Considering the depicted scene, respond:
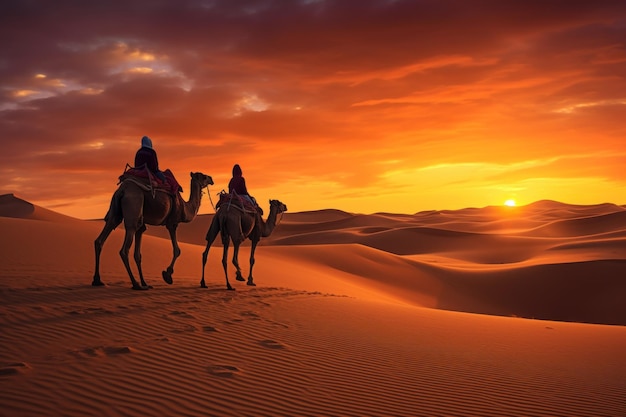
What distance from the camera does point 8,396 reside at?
535cm

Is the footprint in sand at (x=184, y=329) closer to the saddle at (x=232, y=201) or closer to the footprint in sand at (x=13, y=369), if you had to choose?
the footprint in sand at (x=13, y=369)

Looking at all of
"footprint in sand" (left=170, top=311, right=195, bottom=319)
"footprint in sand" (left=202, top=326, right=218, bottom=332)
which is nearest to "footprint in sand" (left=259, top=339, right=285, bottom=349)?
"footprint in sand" (left=202, top=326, right=218, bottom=332)

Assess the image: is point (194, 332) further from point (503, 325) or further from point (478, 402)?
point (503, 325)

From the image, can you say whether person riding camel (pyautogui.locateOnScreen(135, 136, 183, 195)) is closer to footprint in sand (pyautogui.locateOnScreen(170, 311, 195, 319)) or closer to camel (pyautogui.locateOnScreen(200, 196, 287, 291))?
camel (pyautogui.locateOnScreen(200, 196, 287, 291))

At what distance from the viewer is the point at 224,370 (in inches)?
264

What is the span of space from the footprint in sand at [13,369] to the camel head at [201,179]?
7.73 metres

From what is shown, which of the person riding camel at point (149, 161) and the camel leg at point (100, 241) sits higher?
the person riding camel at point (149, 161)

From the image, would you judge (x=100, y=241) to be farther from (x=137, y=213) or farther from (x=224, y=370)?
(x=224, y=370)

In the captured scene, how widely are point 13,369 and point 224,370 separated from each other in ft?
7.85

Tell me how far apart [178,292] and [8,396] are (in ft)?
22.0

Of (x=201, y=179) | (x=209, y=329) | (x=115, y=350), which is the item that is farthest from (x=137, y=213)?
(x=115, y=350)

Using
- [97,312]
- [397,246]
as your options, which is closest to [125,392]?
[97,312]

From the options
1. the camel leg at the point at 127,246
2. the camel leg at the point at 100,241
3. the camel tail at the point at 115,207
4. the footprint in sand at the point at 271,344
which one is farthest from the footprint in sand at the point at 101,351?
the camel tail at the point at 115,207

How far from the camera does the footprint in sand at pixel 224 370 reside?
6574mm
